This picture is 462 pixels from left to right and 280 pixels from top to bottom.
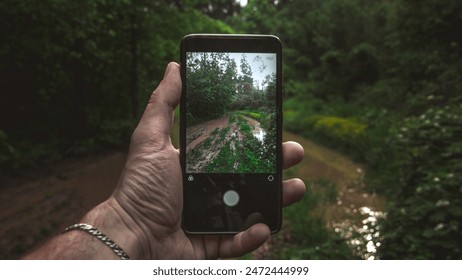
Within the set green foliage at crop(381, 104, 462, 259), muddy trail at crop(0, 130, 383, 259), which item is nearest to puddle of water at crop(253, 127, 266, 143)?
green foliage at crop(381, 104, 462, 259)

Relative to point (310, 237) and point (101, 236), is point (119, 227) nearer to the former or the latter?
point (101, 236)

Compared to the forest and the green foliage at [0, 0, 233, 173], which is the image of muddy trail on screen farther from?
the green foliage at [0, 0, 233, 173]

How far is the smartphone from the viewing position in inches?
64.8

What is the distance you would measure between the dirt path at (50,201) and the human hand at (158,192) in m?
3.33

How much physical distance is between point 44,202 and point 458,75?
16.0 feet

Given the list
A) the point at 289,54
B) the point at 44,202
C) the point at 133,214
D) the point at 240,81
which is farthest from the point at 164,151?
the point at 289,54

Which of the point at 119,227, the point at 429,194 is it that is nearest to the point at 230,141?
the point at 119,227

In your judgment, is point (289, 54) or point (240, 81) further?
point (289, 54)

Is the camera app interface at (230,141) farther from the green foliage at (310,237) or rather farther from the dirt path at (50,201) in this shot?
the dirt path at (50,201)

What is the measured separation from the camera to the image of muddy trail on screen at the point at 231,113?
1647 millimetres

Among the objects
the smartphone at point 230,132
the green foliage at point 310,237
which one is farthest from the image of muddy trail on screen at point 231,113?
the green foliage at point 310,237

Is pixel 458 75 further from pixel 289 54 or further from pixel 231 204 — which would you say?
pixel 289 54

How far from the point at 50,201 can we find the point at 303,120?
7.22m

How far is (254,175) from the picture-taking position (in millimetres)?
1676
